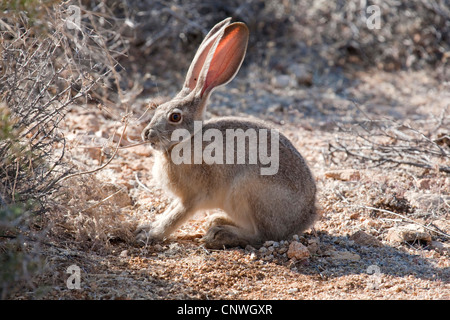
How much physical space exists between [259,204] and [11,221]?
2038 millimetres

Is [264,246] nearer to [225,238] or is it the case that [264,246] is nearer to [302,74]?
[225,238]

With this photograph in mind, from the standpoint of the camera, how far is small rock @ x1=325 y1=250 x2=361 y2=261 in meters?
4.13

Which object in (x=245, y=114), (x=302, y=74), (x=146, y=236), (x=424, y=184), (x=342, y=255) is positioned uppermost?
(x=302, y=74)

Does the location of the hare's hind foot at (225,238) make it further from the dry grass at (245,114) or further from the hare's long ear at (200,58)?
the hare's long ear at (200,58)

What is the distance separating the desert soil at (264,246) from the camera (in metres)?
3.57

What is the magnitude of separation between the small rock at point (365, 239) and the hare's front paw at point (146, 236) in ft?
5.27

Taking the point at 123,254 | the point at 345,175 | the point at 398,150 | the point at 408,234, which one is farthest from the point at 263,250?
the point at 398,150

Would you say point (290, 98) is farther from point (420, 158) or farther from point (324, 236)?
point (324, 236)

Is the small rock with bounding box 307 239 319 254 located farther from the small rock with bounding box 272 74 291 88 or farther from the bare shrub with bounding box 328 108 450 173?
the small rock with bounding box 272 74 291 88

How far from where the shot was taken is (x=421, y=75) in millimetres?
8625

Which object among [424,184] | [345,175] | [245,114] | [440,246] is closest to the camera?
[440,246]

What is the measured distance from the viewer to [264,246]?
14.1ft

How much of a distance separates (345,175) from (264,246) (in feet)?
4.82

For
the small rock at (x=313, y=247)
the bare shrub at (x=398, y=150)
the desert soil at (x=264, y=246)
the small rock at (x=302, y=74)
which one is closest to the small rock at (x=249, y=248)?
the desert soil at (x=264, y=246)
